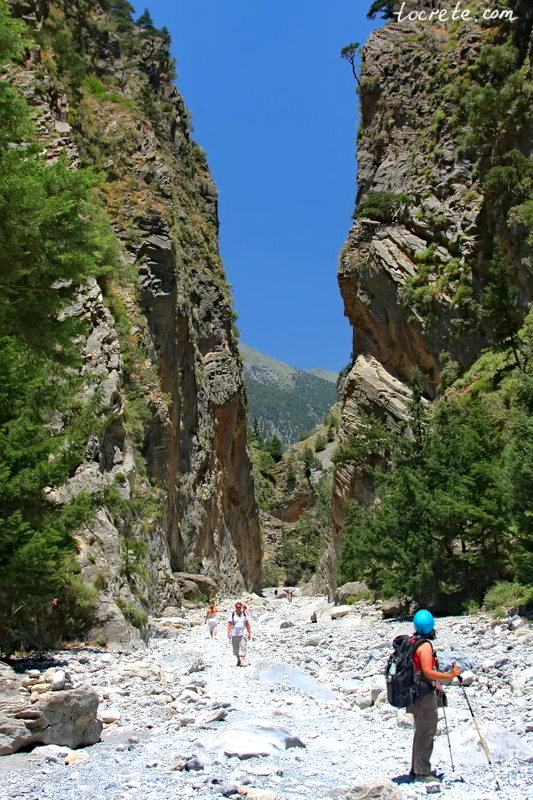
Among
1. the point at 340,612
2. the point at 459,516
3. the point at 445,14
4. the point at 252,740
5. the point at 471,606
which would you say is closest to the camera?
the point at 252,740

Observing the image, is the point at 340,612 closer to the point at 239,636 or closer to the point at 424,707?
the point at 239,636

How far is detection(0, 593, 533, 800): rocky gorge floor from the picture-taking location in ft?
16.5

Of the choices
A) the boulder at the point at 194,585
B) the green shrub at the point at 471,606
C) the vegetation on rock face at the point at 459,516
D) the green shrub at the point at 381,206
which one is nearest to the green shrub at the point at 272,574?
the boulder at the point at 194,585

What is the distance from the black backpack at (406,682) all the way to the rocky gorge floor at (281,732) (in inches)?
22.9

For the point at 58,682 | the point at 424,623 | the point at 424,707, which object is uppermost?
the point at 424,623

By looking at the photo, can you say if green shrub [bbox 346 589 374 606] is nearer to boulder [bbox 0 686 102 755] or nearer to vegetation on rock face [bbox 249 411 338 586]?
boulder [bbox 0 686 102 755]

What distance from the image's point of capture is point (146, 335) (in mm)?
30438

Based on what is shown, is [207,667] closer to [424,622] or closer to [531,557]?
[531,557]

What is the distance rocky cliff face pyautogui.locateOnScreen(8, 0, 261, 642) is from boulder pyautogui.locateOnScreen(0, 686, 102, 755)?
21.3ft

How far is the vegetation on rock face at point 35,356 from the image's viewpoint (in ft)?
26.5

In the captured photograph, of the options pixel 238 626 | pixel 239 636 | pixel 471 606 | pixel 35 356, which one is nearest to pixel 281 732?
pixel 35 356

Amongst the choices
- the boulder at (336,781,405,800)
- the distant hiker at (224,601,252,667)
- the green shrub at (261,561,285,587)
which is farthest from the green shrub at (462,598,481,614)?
the green shrub at (261,561,285,587)

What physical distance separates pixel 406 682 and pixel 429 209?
3342cm

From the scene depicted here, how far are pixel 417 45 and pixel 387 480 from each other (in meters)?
32.0
